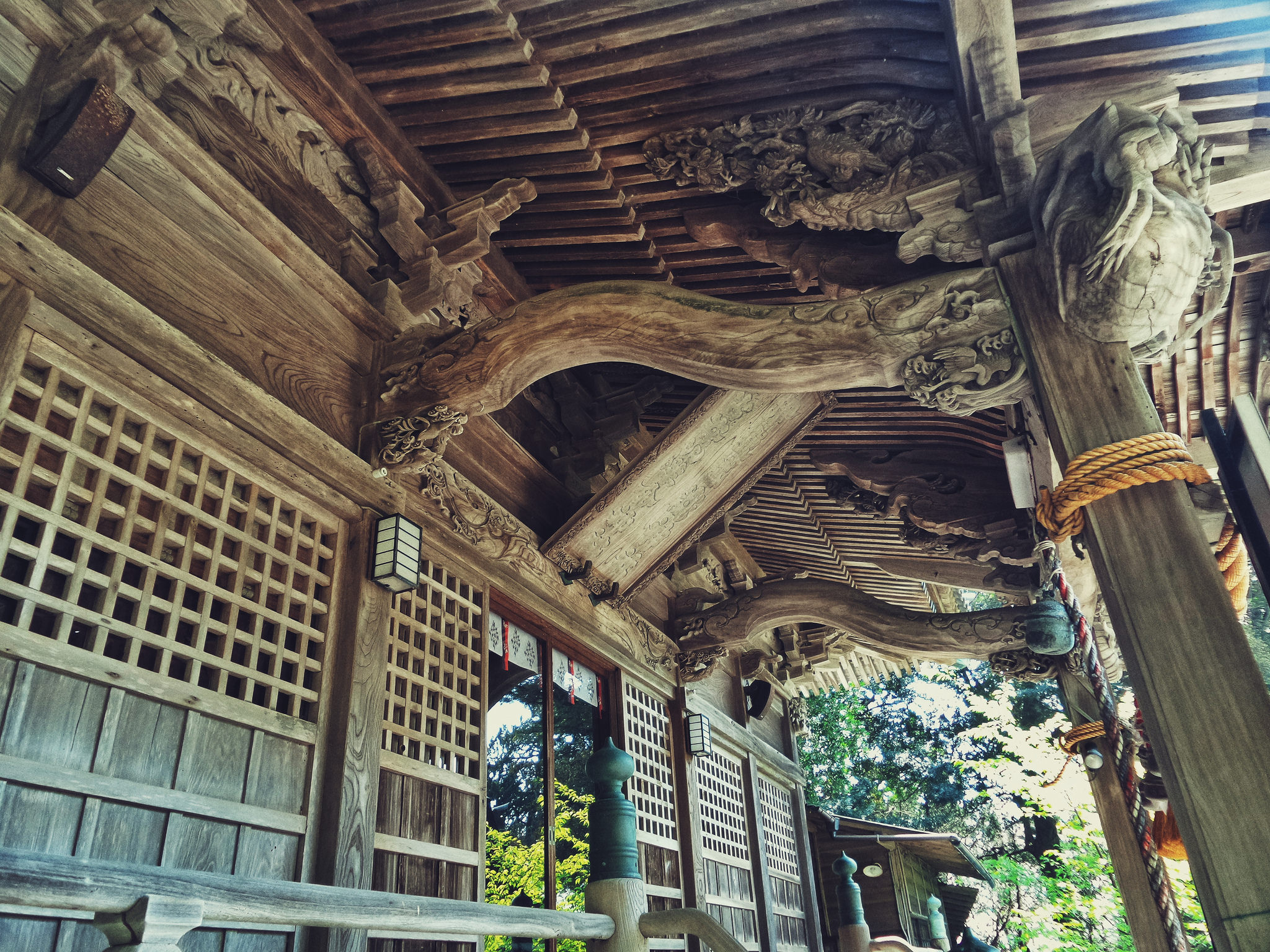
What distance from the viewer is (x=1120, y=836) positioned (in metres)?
5.26

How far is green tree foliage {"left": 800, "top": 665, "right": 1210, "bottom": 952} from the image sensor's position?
44.2ft

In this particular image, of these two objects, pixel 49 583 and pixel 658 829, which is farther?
pixel 658 829

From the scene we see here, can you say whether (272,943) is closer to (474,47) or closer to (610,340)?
(610,340)

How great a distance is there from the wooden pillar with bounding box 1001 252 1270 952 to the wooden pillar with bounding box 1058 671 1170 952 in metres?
2.80

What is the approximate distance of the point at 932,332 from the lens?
9.62ft

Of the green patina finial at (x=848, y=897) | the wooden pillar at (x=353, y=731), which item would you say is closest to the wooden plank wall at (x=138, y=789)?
the wooden pillar at (x=353, y=731)

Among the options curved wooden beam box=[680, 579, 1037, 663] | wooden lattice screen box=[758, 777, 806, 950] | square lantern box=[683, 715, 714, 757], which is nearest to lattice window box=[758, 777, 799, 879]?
wooden lattice screen box=[758, 777, 806, 950]

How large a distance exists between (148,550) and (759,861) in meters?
6.03

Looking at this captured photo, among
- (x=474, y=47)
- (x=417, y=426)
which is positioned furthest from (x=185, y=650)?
(x=474, y=47)

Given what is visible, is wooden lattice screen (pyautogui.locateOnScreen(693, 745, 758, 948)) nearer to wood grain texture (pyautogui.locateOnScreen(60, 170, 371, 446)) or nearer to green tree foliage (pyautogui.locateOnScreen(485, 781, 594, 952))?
green tree foliage (pyautogui.locateOnScreen(485, 781, 594, 952))

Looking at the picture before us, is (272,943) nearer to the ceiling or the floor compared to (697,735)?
nearer to the floor

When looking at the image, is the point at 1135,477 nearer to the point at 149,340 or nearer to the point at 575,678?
the point at 149,340

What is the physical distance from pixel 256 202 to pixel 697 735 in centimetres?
472

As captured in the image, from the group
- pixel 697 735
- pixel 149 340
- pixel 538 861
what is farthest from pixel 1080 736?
pixel 538 861
